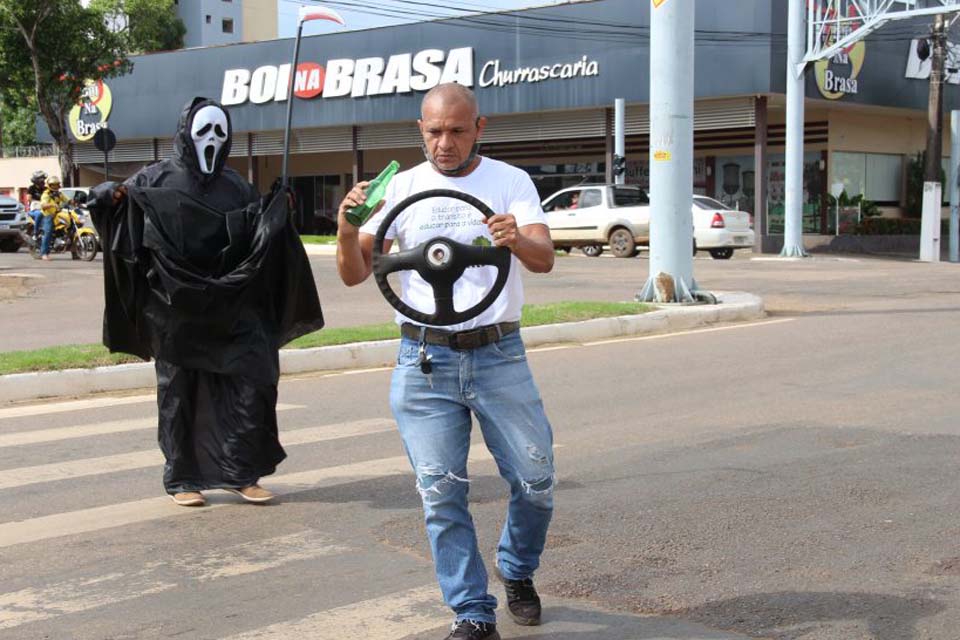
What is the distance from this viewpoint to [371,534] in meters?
5.63

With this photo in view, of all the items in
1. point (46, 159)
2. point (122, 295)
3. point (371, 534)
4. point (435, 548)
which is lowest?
point (371, 534)

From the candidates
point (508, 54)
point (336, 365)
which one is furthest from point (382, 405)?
point (508, 54)

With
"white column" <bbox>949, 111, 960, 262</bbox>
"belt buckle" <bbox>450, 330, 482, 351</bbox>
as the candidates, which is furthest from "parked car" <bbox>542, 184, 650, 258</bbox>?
"belt buckle" <bbox>450, 330, 482, 351</bbox>

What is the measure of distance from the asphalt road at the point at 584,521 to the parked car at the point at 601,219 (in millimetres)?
18077

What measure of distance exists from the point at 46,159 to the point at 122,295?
159 ft

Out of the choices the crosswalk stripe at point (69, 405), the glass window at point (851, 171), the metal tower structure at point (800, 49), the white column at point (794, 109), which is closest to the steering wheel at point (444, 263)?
the crosswalk stripe at point (69, 405)

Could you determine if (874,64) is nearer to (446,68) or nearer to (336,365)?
(446,68)

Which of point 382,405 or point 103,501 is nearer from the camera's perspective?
point 103,501

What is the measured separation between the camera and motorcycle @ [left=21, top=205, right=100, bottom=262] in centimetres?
2638

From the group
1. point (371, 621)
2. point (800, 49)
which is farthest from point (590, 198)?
point (371, 621)

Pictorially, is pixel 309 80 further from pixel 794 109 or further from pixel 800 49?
pixel 794 109

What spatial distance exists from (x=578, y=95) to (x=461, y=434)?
106ft

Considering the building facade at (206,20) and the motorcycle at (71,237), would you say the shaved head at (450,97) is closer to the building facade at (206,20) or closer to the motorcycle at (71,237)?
the motorcycle at (71,237)

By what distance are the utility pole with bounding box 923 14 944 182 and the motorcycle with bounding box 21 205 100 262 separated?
19.4m
